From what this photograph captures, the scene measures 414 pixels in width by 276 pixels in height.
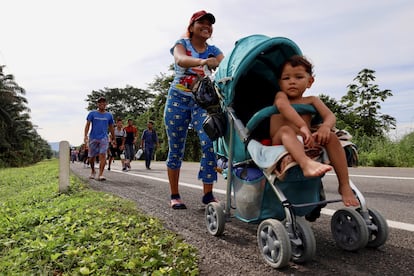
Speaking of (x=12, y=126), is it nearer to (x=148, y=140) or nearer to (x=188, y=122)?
(x=148, y=140)

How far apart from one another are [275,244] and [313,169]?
19.2 inches

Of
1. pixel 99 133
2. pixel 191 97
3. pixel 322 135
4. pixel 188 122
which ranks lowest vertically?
pixel 322 135

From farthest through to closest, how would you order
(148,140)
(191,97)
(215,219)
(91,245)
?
1. (148,140)
2. (191,97)
3. (215,219)
4. (91,245)

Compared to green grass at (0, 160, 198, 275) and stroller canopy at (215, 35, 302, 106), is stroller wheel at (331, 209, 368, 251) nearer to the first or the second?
green grass at (0, 160, 198, 275)

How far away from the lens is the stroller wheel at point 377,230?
2.21 m

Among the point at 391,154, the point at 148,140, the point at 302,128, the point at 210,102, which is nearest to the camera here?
the point at 302,128

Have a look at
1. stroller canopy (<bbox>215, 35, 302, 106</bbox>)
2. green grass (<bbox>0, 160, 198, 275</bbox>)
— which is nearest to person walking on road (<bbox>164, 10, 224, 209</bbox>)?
stroller canopy (<bbox>215, 35, 302, 106</bbox>)

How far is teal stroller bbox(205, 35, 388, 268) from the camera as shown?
206 cm

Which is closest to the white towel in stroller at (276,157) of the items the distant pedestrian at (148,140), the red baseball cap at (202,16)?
the red baseball cap at (202,16)

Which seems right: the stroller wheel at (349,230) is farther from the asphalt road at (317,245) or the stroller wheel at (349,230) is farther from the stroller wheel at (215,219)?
the stroller wheel at (215,219)

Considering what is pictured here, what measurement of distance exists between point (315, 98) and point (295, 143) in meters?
0.53

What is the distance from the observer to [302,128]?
220 centimetres

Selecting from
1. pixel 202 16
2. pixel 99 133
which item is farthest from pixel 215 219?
pixel 99 133

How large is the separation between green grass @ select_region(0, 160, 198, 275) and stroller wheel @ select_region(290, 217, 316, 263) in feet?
1.96
